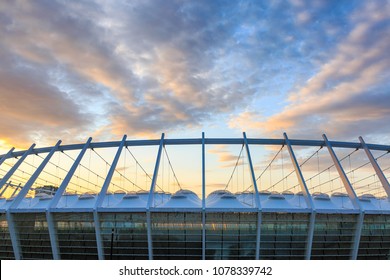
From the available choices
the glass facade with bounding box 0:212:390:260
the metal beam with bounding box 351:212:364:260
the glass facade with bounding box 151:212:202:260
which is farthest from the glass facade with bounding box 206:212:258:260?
the metal beam with bounding box 351:212:364:260

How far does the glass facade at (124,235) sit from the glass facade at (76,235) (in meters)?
1.26

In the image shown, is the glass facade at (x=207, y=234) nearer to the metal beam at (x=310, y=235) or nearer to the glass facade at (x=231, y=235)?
the glass facade at (x=231, y=235)

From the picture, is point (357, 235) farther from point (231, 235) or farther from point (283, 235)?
point (231, 235)

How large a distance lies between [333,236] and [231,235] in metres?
8.02

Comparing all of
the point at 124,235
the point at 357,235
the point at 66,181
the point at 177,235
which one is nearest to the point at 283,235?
the point at 357,235

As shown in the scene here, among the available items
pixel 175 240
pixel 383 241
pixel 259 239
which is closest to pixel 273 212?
pixel 259 239

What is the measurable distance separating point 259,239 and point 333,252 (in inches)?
268

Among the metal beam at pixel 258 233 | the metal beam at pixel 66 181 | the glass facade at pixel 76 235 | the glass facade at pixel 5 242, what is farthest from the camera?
the glass facade at pixel 5 242

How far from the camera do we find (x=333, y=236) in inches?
1096

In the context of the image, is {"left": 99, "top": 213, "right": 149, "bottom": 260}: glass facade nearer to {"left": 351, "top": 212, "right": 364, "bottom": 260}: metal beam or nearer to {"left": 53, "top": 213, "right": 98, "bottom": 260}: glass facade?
{"left": 53, "top": 213, "right": 98, "bottom": 260}: glass facade

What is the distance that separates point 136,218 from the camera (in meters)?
27.1

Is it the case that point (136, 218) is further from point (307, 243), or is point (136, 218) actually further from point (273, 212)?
point (307, 243)

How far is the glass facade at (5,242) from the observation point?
29.2 m

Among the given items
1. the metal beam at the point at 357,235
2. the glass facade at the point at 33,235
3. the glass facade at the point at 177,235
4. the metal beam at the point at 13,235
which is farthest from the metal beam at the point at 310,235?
the metal beam at the point at 13,235
